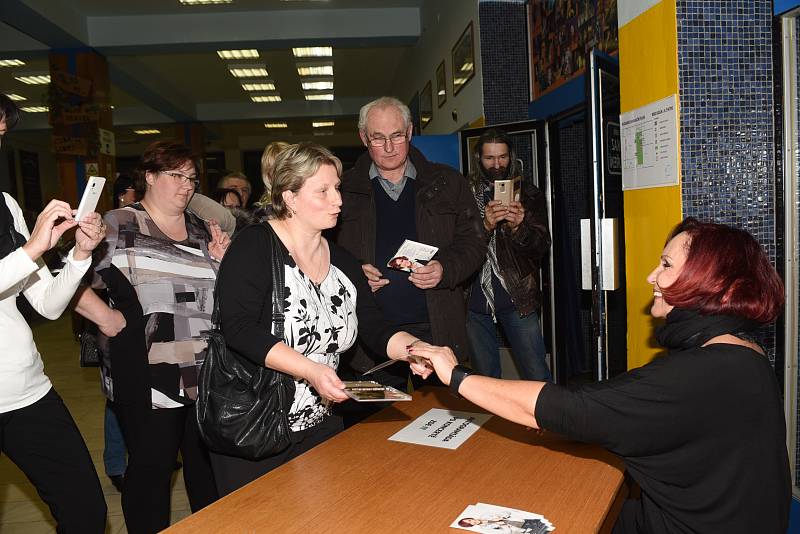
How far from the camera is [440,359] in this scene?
6.12ft

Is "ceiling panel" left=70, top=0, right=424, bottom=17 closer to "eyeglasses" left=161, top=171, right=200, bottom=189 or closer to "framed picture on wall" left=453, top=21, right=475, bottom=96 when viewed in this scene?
"framed picture on wall" left=453, top=21, right=475, bottom=96

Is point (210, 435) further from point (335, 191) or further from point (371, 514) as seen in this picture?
point (335, 191)

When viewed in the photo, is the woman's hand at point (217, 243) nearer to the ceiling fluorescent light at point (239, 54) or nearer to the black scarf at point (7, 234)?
the black scarf at point (7, 234)

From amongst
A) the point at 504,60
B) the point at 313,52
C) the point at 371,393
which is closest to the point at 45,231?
the point at 371,393

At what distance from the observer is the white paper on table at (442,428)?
6.39 feet

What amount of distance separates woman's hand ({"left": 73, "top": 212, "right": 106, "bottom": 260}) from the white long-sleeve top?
0.15 ft

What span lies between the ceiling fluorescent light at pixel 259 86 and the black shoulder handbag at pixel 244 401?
12.6 metres

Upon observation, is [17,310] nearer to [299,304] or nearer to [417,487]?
[299,304]

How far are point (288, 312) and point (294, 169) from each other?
0.49 meters

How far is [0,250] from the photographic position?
2.03 m

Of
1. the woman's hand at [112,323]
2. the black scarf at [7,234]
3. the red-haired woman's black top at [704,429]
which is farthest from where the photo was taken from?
the woman's hand at [112,323]

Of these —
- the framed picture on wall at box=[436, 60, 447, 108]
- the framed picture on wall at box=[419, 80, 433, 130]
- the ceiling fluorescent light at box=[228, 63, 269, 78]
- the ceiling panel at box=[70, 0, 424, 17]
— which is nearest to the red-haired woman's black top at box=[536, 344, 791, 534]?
the framed picture on wall at box=[436, 60, 447, 108]

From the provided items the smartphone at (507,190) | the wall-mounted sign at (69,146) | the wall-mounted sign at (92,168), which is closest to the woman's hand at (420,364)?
the smartphone at (507,190)

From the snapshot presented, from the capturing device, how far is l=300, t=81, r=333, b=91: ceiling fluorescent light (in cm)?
1381
